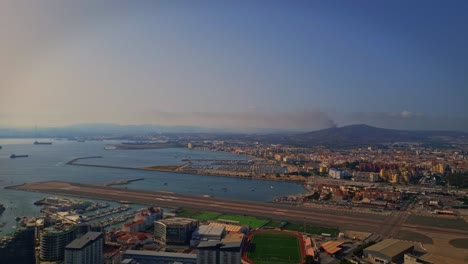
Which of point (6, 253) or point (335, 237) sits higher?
point (6, 253)

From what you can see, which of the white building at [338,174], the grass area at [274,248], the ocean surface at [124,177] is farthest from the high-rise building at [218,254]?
the white building at [338,174]

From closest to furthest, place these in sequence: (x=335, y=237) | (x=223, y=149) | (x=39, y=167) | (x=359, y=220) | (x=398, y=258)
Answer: (x=398, y=258)
(x=335, y=237)
(x=359, y=220)
(x=39, y=167)
(x=223, y=149)

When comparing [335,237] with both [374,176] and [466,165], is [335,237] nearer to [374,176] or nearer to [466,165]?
[374,176]

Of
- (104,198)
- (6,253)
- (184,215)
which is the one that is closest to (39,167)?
(104,198)

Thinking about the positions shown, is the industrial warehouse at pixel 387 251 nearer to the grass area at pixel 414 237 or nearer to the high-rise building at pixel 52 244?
the grass area at pixel 414 237

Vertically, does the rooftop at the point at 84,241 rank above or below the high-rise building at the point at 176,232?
above

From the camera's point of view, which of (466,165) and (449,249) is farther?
(466,165)

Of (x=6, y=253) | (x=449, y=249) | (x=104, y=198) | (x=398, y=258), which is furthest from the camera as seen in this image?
(x=104, y=198)
